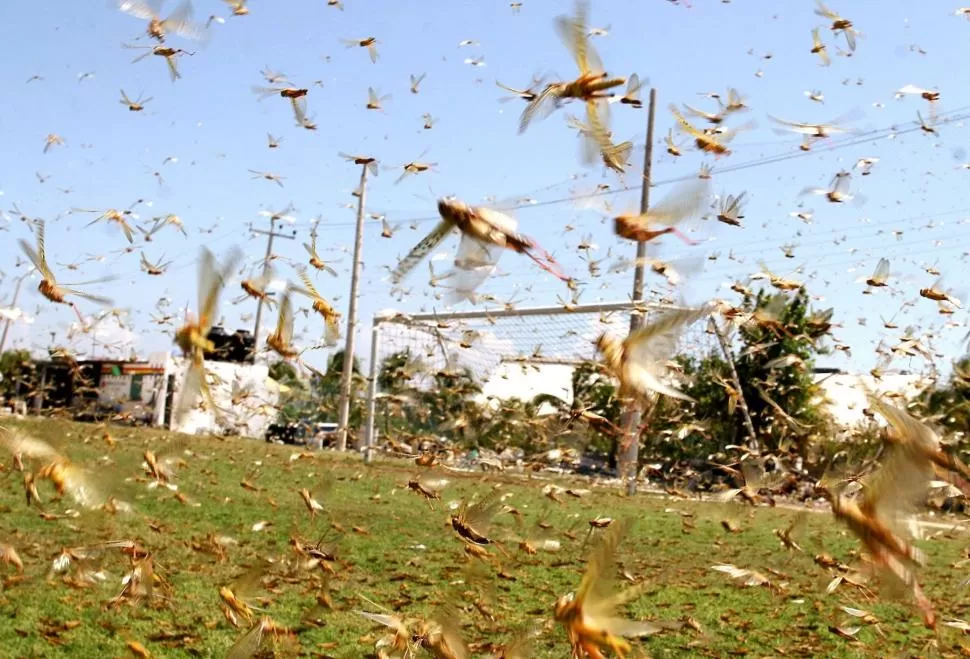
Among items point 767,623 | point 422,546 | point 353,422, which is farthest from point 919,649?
point 353,422

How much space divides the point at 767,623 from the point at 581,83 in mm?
4113

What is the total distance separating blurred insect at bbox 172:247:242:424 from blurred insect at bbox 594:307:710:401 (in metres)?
1.01

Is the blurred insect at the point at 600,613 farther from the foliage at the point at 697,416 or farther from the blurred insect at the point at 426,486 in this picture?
the foliage at the point at 697,416

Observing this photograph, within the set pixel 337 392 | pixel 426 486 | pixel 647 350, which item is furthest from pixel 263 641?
pixel 337 392

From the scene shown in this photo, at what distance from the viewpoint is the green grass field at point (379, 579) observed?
4270mm

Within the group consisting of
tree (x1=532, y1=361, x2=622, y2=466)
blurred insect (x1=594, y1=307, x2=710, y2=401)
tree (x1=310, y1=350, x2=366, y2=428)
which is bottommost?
tree (x1=310, y1=350, x2=366, y2=428)

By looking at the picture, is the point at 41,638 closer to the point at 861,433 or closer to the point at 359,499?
the point at 861,433

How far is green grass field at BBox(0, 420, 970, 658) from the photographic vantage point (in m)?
4.27

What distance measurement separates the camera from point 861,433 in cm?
507

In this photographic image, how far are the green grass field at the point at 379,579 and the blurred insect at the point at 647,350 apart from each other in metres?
0.73

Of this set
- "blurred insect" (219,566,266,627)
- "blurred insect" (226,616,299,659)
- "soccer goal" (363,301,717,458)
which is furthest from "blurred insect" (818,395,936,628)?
"soccer goal" (363,301,717,458)

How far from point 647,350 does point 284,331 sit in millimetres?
1135

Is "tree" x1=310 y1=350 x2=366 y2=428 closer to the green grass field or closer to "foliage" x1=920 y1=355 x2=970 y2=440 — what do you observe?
the green grass field

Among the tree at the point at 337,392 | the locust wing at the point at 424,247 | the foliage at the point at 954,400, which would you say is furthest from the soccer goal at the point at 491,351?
the locust wing at the point at 424,247
